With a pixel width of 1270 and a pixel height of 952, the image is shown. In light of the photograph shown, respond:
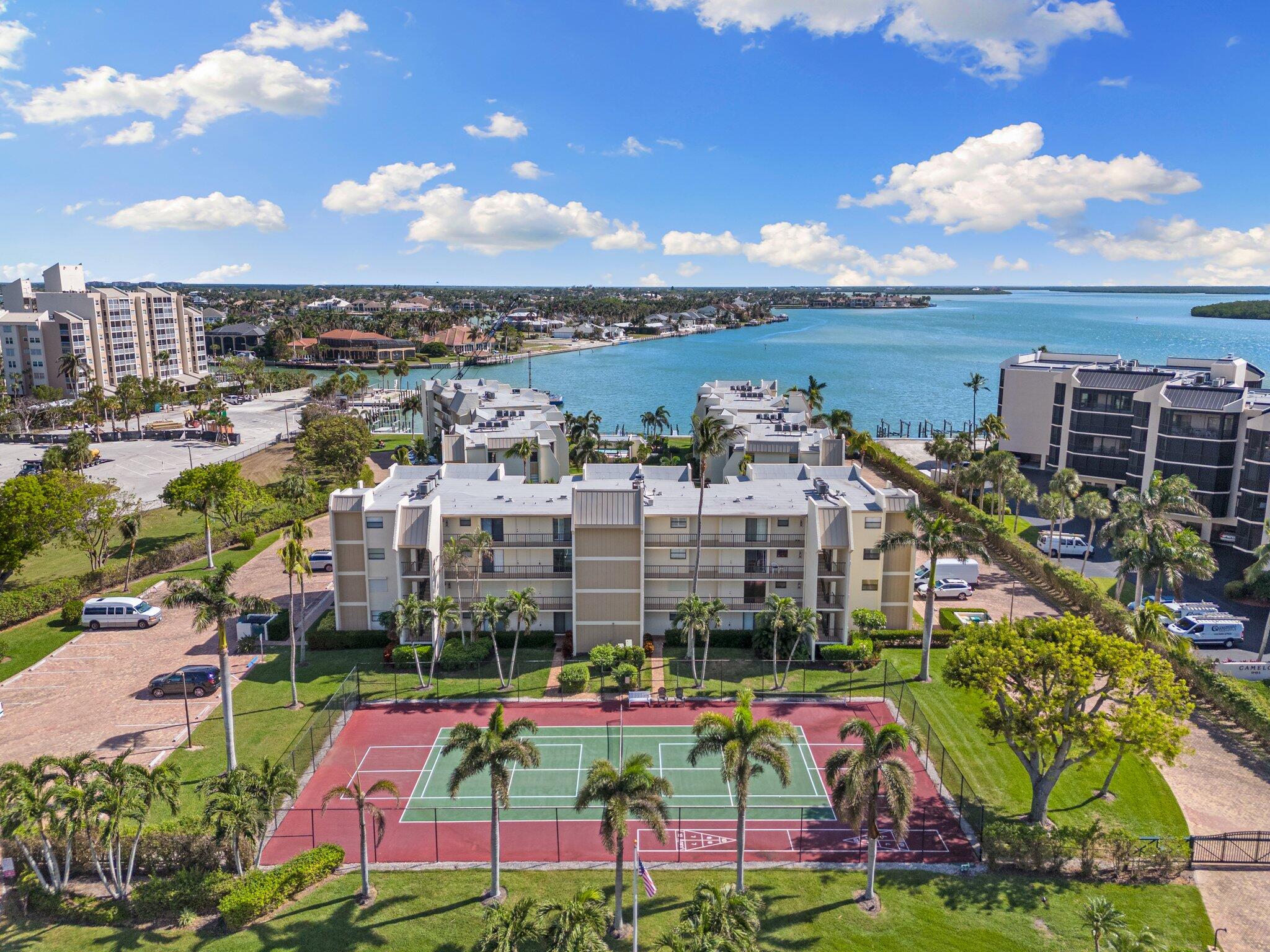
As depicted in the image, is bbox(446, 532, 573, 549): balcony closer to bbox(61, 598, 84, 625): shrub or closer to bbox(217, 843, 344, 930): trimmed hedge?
bbox(217, 843, 344, 930): trimmed hedge

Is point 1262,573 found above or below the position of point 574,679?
above

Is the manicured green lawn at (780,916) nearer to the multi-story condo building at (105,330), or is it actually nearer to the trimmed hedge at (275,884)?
the trimmed hedge at (275,884)

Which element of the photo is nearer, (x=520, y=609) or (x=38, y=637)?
(x=520, y=609)

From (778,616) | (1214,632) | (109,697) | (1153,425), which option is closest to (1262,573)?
(1214,632)

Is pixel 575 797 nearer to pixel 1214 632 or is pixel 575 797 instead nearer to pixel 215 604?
pixel 215 604

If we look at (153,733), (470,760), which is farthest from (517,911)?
(153,733)

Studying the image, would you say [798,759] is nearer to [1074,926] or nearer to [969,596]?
[1074,926]

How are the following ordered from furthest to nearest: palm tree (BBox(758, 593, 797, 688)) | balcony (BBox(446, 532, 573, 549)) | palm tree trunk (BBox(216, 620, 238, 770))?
balcony (BBox(446, 532, 573, 549)) → palm tree (BBox(758, 593, 797, 688)) → palm tree trunk (BBox(216, 620, 238, 770))

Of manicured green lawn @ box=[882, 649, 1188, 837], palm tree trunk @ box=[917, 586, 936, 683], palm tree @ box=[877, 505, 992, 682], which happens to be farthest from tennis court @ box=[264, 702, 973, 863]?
palm tree @ box=[877, 505, 992, 682]
